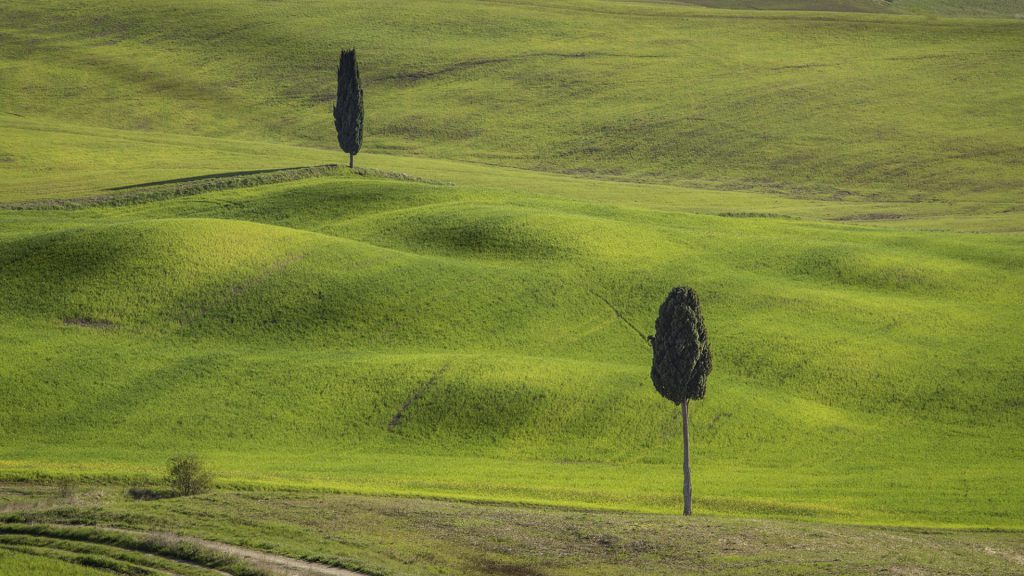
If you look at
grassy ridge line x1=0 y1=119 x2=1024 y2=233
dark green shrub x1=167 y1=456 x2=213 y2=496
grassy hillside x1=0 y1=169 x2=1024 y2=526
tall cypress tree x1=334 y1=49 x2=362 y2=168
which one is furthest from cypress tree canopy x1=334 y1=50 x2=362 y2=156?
dark green shrub x1=167 y1=456 x2=213 y2=496

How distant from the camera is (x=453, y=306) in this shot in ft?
217

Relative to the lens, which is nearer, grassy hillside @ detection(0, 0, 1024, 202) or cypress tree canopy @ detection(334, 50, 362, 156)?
cypress tree canopy @ detection(334, 50, 362, 156)

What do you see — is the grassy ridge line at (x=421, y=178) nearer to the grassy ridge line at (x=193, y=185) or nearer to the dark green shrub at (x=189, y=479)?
the grassy ridge line at (x=193, y=185)

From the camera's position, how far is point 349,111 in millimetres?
103375

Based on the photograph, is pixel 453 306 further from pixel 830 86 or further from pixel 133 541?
pixel 830 86

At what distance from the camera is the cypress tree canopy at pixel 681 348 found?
44.1 metres

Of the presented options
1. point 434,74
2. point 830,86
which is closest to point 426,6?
point 434,74

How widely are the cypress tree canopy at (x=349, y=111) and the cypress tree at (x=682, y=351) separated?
62.0m

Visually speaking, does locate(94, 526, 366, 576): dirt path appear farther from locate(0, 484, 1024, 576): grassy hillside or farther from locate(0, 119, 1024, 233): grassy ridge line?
locate(0, 119, 1024, 233): grassy ridge line

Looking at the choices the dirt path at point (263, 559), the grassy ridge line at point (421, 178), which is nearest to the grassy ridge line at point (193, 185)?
the grassy ridge line at point (421, 178)

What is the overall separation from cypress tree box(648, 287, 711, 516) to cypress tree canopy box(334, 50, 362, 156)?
6202 cm

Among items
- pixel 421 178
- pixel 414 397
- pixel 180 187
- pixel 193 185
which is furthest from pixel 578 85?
pixel 414 397

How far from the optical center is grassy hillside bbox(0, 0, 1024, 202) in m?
121

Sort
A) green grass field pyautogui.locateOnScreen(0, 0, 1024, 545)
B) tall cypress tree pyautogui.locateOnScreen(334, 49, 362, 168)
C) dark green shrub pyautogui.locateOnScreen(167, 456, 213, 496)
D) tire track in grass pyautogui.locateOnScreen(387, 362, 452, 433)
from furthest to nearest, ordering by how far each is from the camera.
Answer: tall cypress tree pyautogui.locateOnScreen(334, 49, 362, 168)
tire track in grass pyautogui.locateOnScreen(387, 362, 452, 433)
green grass field pyautogui.locateOnScreen(0, 0, 1024, 545)
dark green shrub pyautogui.locateOnScreen(167, 456, 213, 496)
